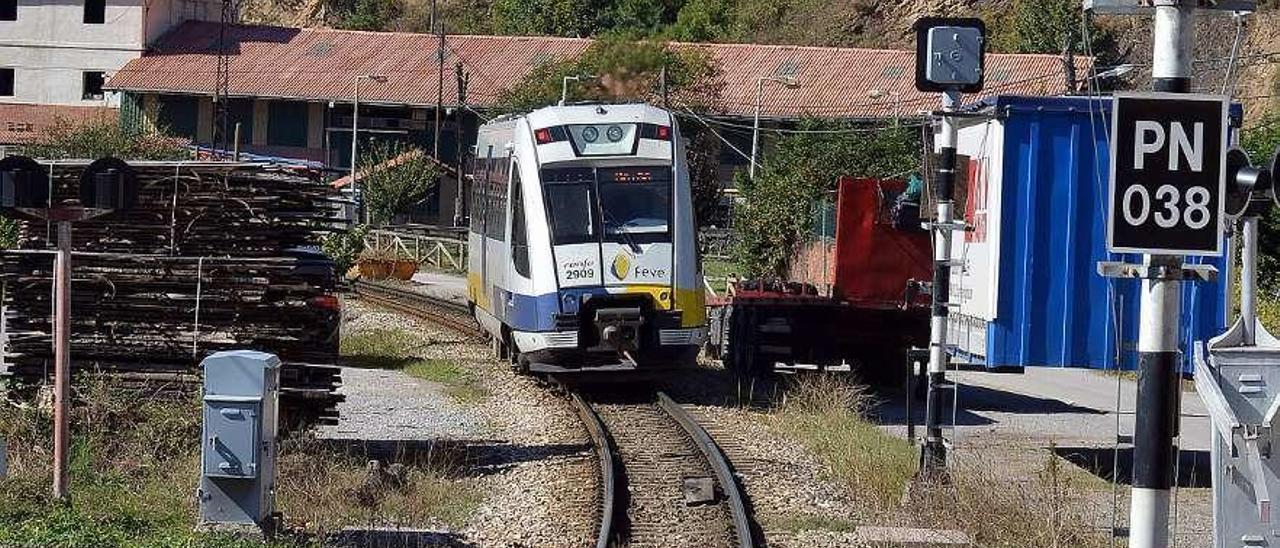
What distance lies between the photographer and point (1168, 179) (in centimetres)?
805

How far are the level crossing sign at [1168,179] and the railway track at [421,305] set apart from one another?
72.4ft

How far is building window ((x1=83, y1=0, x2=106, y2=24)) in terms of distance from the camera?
71.3m

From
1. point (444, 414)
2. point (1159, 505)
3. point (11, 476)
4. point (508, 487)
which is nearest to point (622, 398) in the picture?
point (444, 414)

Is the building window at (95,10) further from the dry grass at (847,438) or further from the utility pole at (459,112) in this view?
the dry grass at (847,438)

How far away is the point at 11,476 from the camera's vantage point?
12711 millimetres

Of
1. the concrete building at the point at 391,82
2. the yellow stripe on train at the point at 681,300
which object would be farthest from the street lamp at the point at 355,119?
the yellow stripe on train at the point at 681,300

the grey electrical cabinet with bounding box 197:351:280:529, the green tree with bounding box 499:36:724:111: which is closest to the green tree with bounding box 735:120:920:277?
the green tree with bounding box 499:36:724:111

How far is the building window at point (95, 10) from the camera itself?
71312 millimetres

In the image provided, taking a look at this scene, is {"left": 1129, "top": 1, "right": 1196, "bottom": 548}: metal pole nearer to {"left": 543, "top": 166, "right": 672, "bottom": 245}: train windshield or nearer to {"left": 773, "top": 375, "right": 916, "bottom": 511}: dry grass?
{"left": 773, "top": 375, "right": 916, "bottom": 511}: dry grass

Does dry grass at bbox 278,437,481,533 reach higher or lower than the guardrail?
lower

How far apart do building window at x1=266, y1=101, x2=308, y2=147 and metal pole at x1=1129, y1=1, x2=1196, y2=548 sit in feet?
207

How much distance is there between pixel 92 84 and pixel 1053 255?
61.1 metres

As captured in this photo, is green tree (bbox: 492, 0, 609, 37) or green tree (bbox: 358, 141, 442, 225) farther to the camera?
green tree (bbox: 492, 0, 609, 37)

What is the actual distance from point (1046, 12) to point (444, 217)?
25047 millimetres
